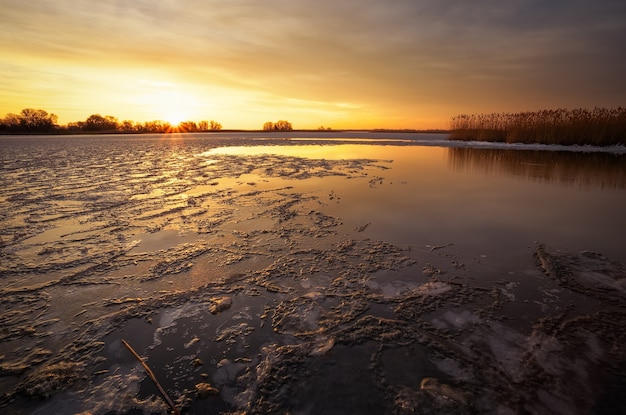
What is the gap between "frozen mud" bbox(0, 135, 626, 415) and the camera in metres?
2.11

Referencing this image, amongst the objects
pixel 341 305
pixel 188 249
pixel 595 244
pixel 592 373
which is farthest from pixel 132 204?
pixel 595 244

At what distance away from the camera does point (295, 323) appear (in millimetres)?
2939

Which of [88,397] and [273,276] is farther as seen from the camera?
[273,276]

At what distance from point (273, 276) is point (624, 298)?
4.06 meters

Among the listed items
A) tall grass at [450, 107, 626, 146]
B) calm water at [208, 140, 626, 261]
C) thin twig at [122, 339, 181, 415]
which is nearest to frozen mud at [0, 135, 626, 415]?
thin twig at [122, 339, 181, 415]

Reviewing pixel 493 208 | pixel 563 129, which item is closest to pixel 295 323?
pixel 493 208

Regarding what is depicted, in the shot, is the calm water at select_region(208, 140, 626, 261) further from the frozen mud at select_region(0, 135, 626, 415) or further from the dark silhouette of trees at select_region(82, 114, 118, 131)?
the dark silhouette of trees at select_region(82, 114, 118, 131)

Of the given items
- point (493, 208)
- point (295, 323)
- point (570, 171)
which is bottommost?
point (295, 323)

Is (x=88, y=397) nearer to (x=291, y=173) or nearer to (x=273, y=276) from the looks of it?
(x=273, y=276)

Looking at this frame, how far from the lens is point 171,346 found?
261 centimetres

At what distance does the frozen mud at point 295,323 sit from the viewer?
211 centimetres

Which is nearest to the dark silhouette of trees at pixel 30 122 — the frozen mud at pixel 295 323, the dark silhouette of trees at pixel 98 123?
the dark silhouette of trees at pixel 98 123

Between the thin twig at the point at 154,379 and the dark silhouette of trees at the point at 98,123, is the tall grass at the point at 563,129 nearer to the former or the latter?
the thin twig at the point at 154,379

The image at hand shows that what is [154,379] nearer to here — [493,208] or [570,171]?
[493,208]
